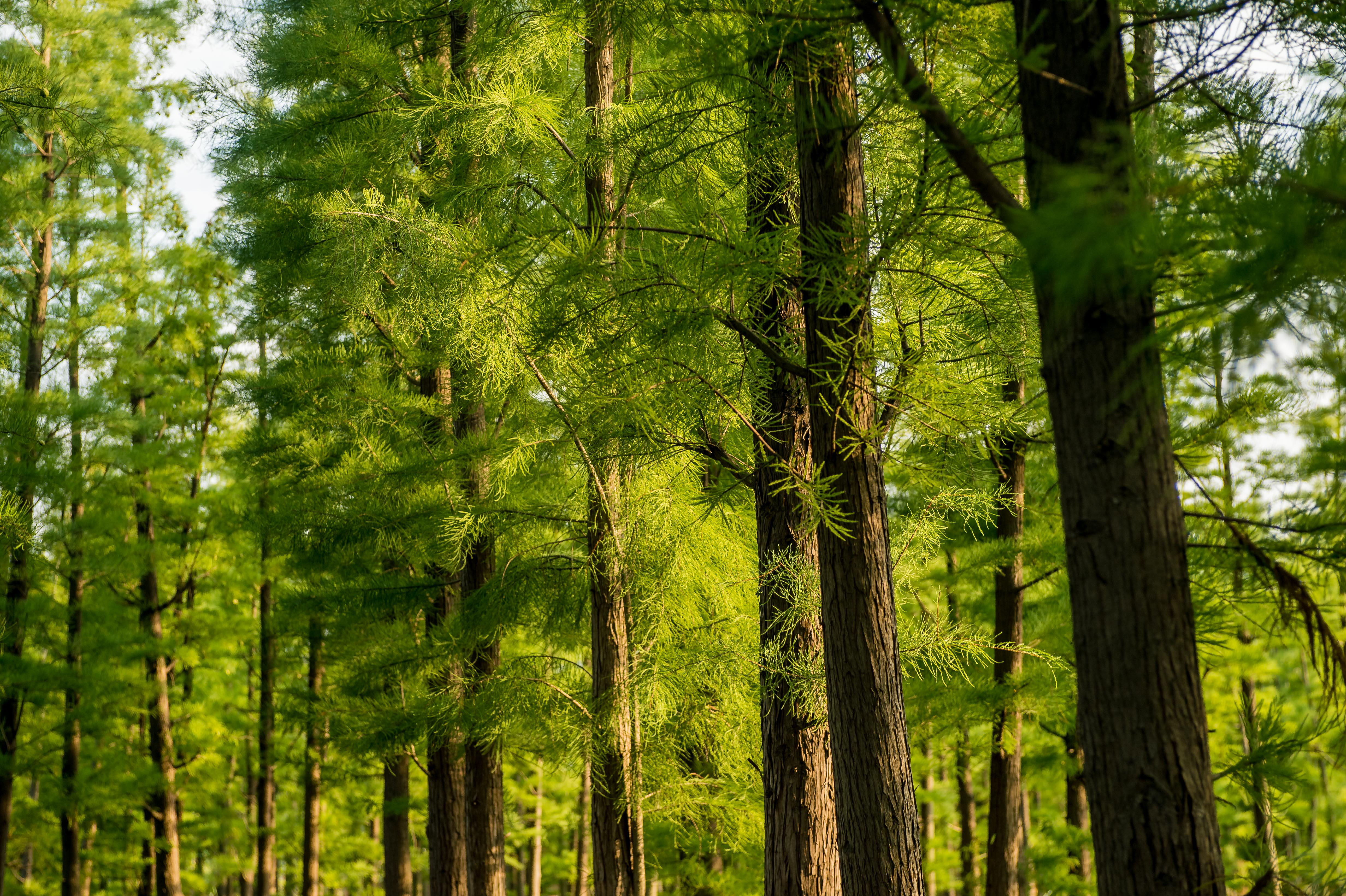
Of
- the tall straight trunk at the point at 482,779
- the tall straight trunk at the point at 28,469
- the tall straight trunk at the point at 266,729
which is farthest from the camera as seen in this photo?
the tall straight trunk at the point at 266,729

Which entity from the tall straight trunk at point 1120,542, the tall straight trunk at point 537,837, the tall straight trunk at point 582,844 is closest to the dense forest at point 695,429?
the tall straight trunk at point 1120,542

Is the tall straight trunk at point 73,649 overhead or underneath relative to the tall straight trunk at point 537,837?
overhead

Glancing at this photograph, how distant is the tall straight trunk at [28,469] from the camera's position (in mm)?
10008

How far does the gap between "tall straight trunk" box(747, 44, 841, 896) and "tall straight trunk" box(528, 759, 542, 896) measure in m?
12.8

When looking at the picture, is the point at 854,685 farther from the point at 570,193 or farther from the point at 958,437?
the point at 570,193

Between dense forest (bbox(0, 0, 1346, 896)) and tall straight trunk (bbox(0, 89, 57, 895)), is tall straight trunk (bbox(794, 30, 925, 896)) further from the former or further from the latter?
tall straight trunk (bbox(0, 89, 57, 895))

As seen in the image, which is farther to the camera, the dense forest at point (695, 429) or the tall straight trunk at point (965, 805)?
the tall straight trunk at point (965, 805)

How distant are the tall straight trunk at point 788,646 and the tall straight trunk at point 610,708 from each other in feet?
3.72

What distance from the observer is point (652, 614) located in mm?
5848

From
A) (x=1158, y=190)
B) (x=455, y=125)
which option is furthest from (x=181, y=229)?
(x=1158, y=190)

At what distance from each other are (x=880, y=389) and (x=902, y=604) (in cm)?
245

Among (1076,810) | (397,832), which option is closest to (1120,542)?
(1076,810)

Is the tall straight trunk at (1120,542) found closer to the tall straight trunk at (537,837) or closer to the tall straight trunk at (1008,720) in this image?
the tall straight trunk at (1008,720)

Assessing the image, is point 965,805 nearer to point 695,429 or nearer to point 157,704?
point 695,429
